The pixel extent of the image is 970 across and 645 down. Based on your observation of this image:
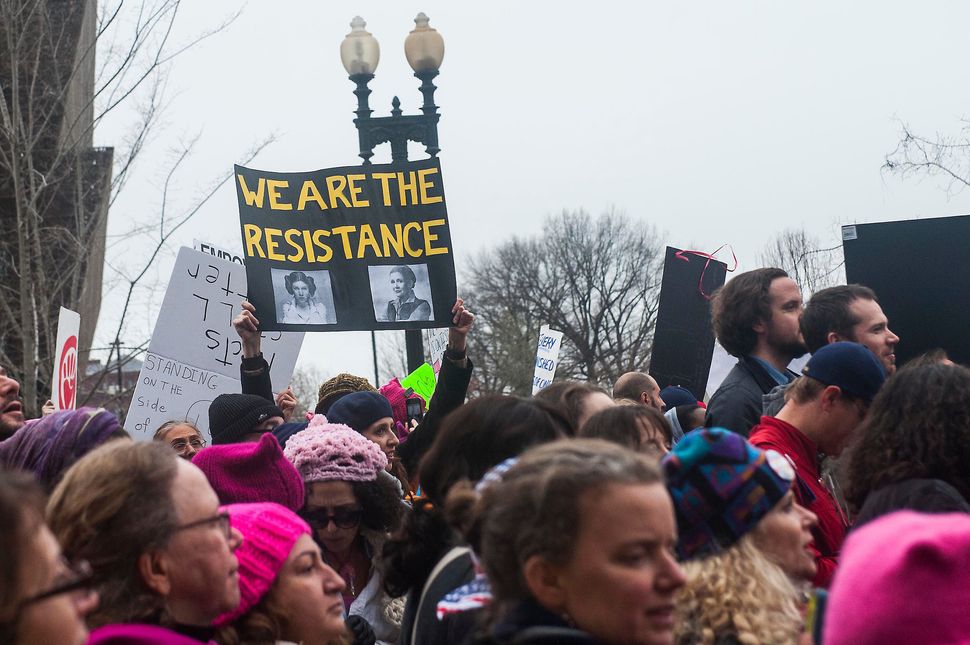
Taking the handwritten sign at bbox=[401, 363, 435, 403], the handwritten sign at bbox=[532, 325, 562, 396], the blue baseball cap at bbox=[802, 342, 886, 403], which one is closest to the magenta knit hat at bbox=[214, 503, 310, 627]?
the blue baseball cap at bbox=[802, 342, 886, 403]

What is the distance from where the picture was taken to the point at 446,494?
3492mm

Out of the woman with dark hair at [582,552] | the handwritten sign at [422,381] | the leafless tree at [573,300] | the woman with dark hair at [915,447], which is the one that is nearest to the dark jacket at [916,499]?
the woman with dark hair at [915,447]

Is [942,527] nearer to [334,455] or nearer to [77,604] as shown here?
→ [77,604]

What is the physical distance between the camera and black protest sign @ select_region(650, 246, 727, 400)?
24.5 feet

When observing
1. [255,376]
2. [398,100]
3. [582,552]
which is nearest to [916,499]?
[582,552]

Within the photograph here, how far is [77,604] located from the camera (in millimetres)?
1960

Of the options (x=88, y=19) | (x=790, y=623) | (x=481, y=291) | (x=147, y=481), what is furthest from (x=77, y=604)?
(x=481, y=291)

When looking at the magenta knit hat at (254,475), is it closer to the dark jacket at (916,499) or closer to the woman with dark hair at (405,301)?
the dark jacket at (916,499)

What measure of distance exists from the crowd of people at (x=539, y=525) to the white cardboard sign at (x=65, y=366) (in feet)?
13.1

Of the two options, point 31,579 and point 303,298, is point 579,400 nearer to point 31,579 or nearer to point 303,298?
point 31,579

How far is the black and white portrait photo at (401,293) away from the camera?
726 cm

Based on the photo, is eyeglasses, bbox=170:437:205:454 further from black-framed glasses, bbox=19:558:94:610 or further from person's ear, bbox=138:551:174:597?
black-framed glasses, bbox=19:558:94:610

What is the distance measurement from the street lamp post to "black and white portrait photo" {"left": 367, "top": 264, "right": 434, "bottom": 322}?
9.96ft

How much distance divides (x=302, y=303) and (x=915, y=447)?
4.32 m
